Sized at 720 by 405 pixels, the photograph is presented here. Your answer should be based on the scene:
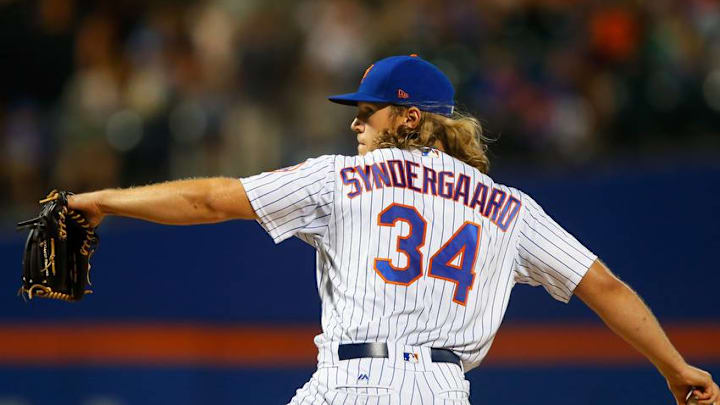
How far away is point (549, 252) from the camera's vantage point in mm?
3930

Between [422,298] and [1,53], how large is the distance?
7997 millimetres

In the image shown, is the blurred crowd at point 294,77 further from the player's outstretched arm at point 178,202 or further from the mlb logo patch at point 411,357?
the player's outstretched arm at point 178,202

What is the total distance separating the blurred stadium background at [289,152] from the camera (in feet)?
23.5

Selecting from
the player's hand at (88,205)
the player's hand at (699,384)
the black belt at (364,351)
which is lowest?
the player's hand at (699,384)

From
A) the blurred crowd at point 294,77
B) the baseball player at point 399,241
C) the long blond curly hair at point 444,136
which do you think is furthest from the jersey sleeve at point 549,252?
the blurred crowd at point 294,77

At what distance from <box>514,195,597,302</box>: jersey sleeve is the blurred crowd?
10.9ft

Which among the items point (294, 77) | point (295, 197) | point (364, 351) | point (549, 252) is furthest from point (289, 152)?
point (364, 351)

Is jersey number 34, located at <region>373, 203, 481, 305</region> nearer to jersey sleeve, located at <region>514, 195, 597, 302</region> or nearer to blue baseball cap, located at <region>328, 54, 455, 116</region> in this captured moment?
jersey sleeve, located at <region>514, 195, 597, 302</region>

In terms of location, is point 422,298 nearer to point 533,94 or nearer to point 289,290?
point 533,94

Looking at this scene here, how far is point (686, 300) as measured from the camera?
23.6 ft

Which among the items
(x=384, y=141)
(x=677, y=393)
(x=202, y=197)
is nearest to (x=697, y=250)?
(x=677, y=393)

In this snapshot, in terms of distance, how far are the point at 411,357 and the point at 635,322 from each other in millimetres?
927

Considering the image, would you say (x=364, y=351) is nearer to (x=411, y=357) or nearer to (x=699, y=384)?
(x=411, y=357)

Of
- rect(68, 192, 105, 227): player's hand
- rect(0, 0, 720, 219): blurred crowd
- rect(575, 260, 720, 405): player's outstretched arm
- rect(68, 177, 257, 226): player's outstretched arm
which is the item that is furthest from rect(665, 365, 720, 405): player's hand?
rect(0, 0, 720, 219): blurred crowd
